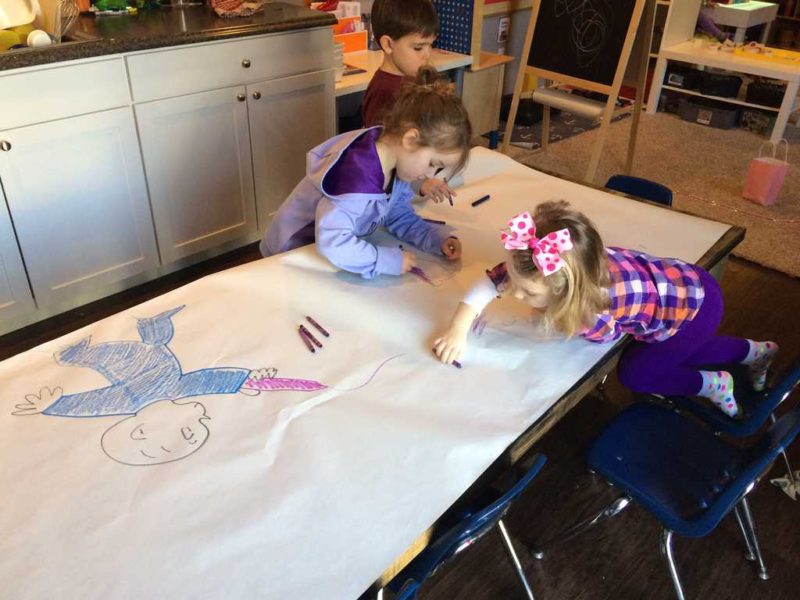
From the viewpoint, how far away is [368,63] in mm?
3225

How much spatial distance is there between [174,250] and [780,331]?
2.38 m

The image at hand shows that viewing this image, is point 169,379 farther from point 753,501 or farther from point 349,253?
point 753,501

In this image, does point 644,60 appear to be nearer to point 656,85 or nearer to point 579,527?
point 656,85

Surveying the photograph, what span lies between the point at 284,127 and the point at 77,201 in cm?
87

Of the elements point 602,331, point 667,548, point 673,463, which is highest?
point 602,331

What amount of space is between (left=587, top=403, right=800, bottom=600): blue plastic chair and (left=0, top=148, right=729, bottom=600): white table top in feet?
0.94

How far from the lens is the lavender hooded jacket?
1.39m

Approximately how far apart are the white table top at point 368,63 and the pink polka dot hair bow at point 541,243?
195 cm

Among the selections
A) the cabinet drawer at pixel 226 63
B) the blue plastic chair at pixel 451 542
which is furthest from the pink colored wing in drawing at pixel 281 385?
the cabinet drawer at pixel 226 63

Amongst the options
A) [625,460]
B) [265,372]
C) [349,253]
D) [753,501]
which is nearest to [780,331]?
[753,501]

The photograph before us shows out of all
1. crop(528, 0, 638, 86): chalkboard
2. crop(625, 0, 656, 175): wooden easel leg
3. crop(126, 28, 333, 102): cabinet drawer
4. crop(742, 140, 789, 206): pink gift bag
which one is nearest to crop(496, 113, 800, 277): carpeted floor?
crop(742, 140, 789, 206): pink gift bag

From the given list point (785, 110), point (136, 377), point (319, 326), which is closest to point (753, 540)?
point (319, 326)

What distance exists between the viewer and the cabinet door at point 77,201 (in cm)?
212

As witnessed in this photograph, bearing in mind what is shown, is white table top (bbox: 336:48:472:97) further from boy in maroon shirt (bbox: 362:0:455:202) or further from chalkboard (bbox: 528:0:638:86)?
boy in maroon shirt (bbox: 362:0:455:202)
